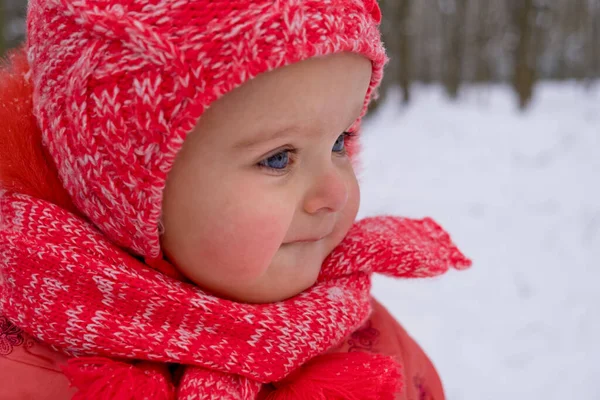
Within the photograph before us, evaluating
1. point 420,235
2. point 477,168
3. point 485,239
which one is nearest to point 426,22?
point 477,168

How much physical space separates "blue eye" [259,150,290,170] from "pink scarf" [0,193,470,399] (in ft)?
0.68

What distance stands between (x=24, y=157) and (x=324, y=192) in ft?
1.55

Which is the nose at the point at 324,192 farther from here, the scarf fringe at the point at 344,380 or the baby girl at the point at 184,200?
the scarf fringe at the point at 344,380

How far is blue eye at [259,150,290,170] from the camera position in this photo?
80cm

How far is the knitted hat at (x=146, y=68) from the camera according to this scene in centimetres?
73

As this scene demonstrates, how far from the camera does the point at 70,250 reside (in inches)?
32.6

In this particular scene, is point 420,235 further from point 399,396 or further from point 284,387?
point 284,387

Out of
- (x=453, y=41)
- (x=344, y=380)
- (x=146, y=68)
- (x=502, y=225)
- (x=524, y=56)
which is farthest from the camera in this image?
(x=453, y=41)

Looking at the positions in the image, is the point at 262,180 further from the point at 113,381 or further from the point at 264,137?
the point at 113,381

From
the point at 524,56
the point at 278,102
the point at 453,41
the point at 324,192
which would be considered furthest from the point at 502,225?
the point at 278,102

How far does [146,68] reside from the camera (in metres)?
0.74

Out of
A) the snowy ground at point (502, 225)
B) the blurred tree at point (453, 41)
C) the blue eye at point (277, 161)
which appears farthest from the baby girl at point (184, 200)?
the blurred tree at point (453, 41)

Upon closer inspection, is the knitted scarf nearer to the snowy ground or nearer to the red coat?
the red coat

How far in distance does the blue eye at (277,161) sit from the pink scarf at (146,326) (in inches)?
8.1
